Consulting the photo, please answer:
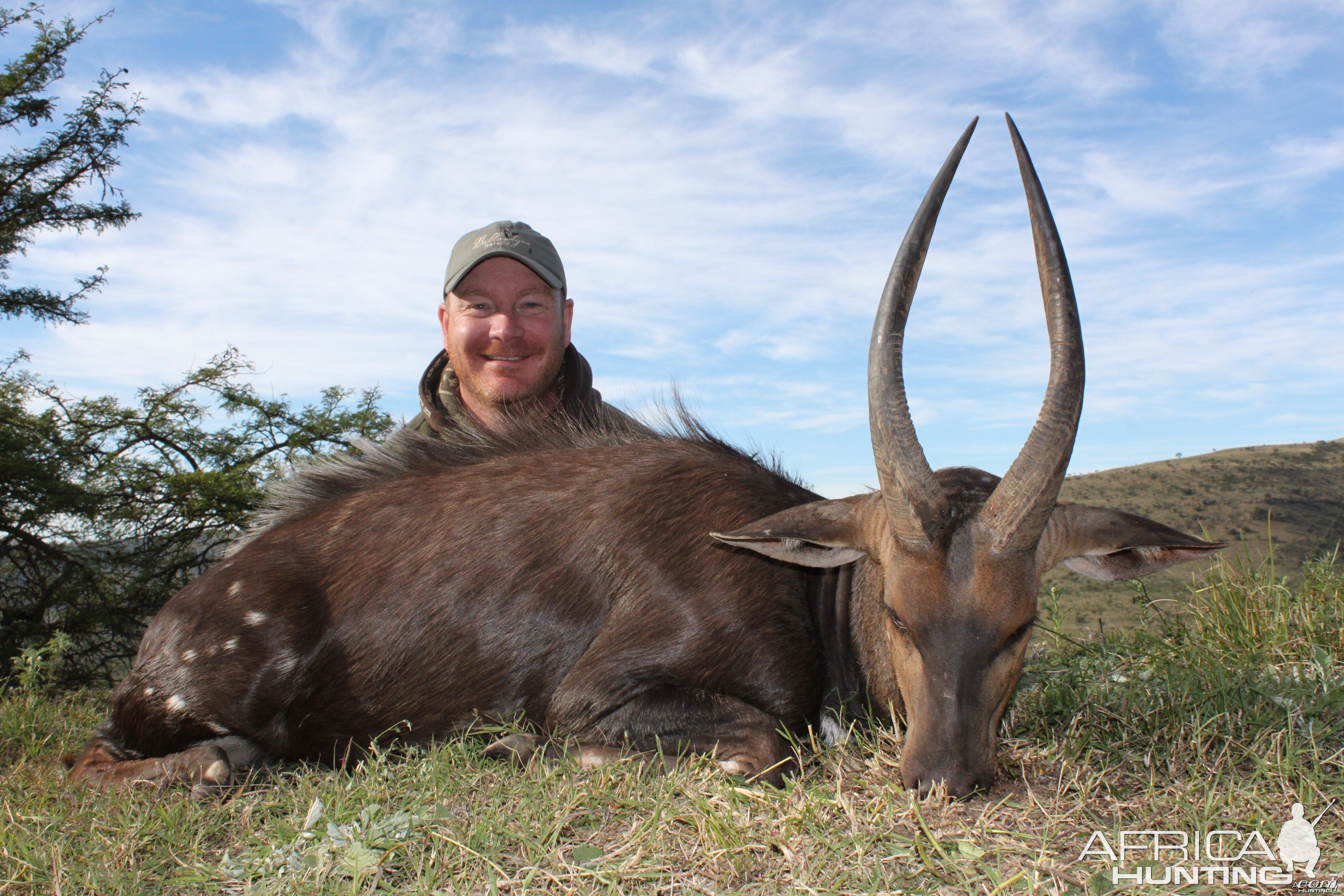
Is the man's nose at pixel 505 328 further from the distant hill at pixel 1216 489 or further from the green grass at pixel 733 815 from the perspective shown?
the distant hill at pixel 1216 489

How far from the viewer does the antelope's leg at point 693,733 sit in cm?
321

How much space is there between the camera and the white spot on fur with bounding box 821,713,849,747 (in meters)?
3.49

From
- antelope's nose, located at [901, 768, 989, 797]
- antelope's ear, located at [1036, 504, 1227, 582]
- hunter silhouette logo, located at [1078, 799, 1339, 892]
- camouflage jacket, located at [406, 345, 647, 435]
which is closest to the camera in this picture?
hunter silhouette logo, located at [1078, 799, 1339, 892]

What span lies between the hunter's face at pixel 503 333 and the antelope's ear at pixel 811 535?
3.19m

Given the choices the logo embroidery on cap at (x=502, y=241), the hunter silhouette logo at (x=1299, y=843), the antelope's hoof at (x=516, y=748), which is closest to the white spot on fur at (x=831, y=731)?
the antelope's hoof at (x=516, y=748)

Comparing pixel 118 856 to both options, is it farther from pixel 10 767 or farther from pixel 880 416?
pixel 880 416

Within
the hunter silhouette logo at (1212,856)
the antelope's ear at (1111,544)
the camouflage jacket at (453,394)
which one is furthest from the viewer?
the camouflage jacket at (453,394)

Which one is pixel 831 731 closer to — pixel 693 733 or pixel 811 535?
pixel 693 733

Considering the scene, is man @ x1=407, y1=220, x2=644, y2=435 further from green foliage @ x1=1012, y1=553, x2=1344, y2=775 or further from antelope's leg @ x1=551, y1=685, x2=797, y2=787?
green foliage @ x1=1012, y1=553, x2=1344, y2=775

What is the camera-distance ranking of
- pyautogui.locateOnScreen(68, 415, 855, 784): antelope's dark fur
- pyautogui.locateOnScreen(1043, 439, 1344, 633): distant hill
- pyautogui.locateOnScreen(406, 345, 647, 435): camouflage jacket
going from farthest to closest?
pyautogui.locateOnScreen(1043, 439, 1344, 633): distant hill < pyautogui.locateOnScreen(406, 345, 647, 435): camouflage jacket < pyautogui.locateOnScreen(68, 415, 855, 784): antelope's dark fur

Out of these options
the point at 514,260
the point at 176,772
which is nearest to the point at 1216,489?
the point at 514,260

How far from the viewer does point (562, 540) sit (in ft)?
12.6

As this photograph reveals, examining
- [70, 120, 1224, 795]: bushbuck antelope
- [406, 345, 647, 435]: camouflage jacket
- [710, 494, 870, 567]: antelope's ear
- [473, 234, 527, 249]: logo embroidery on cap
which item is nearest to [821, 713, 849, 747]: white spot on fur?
[70, 120, 1224, 795]: bushbuck antelope

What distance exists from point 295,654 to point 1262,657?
4.47 m
